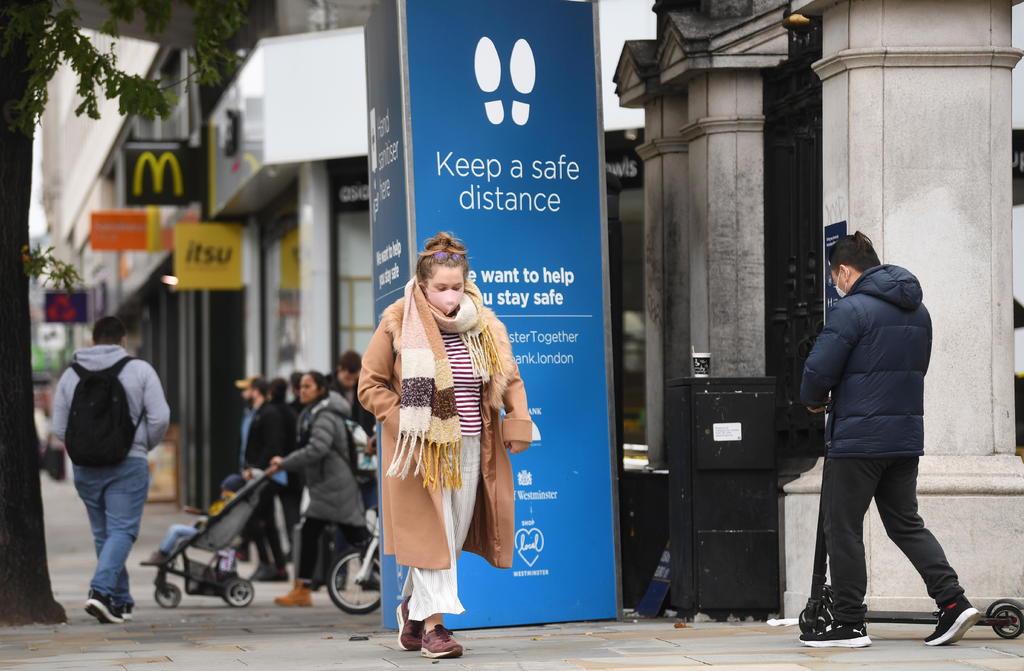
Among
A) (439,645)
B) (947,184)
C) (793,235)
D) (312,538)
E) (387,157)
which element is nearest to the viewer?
(439,645)

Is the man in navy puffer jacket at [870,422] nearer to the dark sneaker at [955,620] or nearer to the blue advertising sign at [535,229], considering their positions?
the dark sneaker at [955,620]

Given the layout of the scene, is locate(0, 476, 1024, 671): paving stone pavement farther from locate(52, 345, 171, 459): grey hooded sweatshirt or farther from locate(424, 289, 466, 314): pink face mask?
locate(424, 289, 466, 314): pink face mask

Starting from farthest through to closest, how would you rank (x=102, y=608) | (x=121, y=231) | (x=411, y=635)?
(x=121, y=231) → (x=102, y=608) → (x=411, y=635)

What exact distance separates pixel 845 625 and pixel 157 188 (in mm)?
16604

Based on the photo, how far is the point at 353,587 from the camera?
1189 centimetres

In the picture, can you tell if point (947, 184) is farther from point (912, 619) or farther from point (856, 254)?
point (912, 619)

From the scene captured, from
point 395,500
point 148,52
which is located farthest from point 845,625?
point 148,52

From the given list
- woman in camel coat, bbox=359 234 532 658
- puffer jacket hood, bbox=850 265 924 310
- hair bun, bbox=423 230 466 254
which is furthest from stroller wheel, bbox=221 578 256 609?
puffer jacket hood, bbox=850 265 924 310

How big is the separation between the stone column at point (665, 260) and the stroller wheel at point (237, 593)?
11.3 ft

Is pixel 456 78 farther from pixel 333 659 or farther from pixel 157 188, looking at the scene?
pixel 157 188

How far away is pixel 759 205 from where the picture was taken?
34.7 ft

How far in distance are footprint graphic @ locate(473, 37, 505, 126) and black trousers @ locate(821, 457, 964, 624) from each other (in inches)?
108

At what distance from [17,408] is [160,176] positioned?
1232 cm

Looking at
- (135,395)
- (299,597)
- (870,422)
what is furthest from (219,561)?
(870,422)
